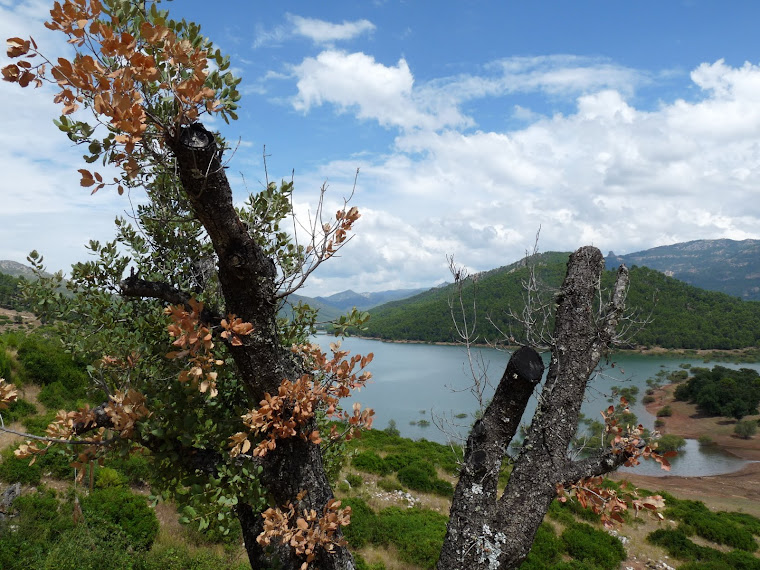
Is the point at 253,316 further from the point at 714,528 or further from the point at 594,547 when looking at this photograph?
the point at 714,528

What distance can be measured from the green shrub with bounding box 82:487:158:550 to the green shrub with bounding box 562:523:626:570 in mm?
10226

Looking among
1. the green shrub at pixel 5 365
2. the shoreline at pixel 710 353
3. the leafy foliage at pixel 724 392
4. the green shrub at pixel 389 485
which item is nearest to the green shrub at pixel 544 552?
the green shrub at pixel 389 485

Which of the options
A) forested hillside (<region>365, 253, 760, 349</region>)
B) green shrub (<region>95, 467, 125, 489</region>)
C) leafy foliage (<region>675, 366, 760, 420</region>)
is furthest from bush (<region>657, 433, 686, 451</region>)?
green shrub (<region>95, 467, 125, 489</region>)

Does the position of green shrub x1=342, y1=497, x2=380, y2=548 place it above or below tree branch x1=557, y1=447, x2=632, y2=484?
below

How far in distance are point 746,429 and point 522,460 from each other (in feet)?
143

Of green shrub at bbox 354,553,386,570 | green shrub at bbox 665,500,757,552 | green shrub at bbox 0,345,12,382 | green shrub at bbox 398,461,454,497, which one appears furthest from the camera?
green shrub at bbox 398,461,454,497

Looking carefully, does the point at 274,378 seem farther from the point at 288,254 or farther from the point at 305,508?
the point at 288,254

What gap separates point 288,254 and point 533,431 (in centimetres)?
251

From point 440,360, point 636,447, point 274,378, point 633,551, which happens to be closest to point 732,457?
point 633,551

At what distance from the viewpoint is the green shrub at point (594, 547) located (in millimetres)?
10812

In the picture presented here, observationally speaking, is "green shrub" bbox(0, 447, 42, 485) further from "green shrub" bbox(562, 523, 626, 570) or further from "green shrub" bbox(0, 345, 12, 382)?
"green shrub" bbox(562, 523, 626, 570)

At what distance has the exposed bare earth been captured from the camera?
21.5 meters

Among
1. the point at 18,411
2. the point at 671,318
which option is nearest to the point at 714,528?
the point at 18,411

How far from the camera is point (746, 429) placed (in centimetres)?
3397
